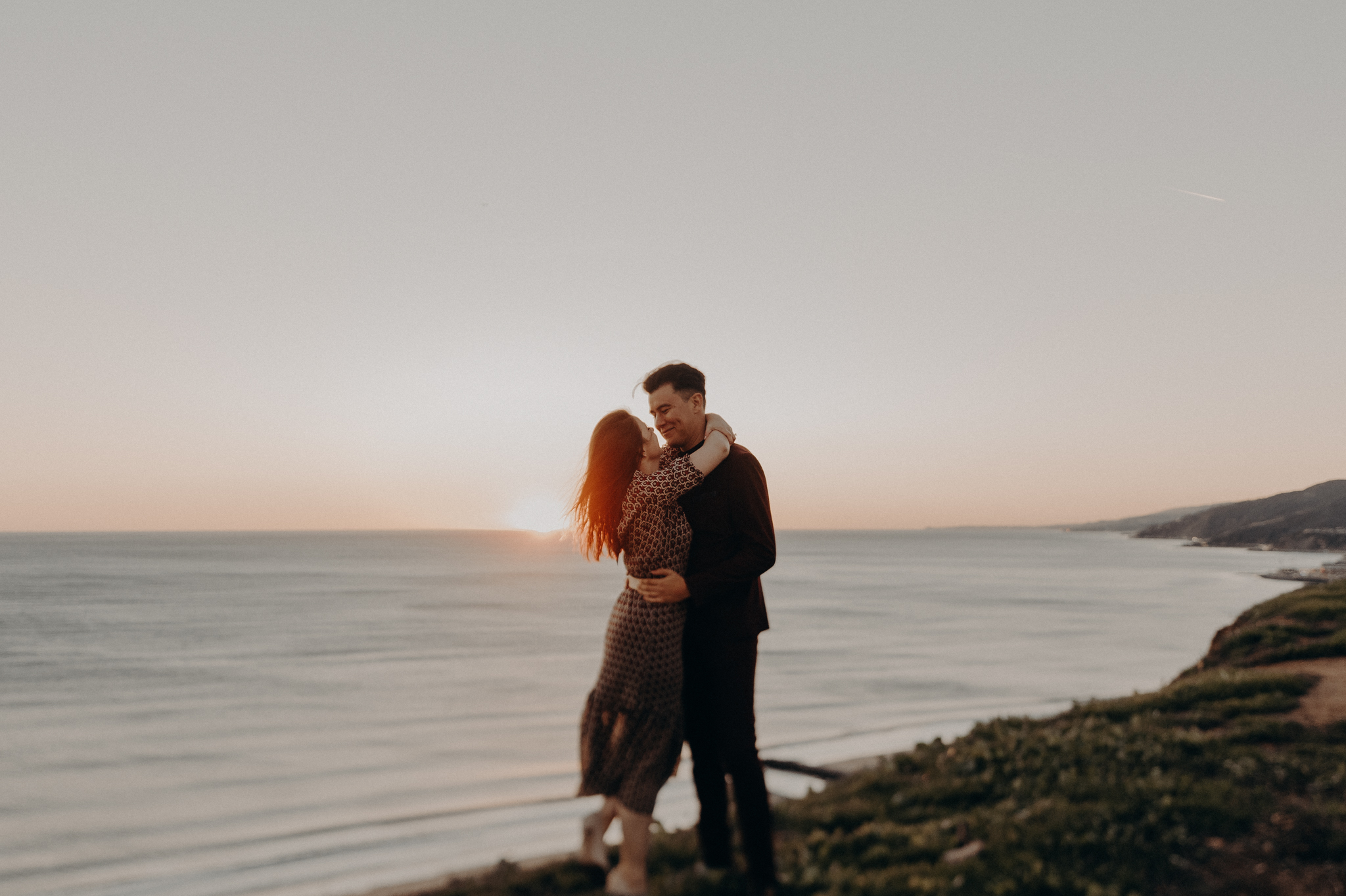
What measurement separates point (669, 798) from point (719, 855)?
4016 mm

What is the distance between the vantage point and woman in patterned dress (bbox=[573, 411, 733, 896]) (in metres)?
4.16

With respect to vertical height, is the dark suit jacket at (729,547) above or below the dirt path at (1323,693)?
above

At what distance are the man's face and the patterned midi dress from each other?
10cm

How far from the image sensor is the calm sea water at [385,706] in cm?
874

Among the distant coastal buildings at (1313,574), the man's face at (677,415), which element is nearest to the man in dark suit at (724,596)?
the man's face at (677,415)

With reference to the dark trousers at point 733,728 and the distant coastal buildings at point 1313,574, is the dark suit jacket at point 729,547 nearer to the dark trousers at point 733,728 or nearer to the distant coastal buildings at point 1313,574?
the dark trousers at point 733,728

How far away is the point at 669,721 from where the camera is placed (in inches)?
168

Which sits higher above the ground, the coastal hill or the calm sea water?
the calm sea water

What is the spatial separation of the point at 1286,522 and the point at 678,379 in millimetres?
179548

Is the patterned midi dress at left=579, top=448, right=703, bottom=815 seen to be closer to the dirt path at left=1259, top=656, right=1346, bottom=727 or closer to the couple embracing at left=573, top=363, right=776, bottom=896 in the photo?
the couple embracing at left=573, top=363, right=776, bottom=896

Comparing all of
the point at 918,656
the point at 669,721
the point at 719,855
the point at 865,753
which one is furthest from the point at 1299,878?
the point at 918,656

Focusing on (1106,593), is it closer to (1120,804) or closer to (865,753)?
(865,753)

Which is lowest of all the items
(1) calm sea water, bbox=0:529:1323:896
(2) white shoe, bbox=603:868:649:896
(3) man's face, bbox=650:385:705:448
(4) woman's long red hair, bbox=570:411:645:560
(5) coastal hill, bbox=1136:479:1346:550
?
(5) coastal hill, bbox=1136:479:1346:550

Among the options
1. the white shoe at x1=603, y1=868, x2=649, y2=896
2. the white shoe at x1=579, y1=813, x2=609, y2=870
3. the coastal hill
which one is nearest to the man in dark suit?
the white shoe at x1=603, y1=868, x2=649, y2=896
